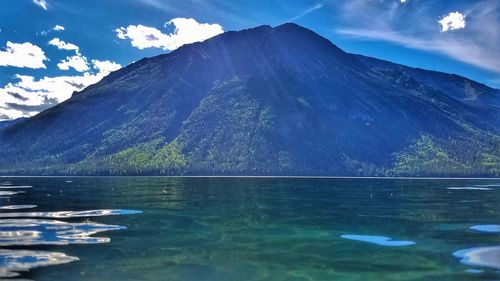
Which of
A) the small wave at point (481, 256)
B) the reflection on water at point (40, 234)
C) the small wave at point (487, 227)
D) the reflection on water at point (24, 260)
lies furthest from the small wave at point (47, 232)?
the small wave at point (487, 227)

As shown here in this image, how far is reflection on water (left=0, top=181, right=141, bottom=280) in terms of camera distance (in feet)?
123

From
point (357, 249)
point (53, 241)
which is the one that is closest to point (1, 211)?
point (53, 241)

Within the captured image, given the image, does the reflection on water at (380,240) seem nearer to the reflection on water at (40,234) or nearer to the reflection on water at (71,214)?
the reflection on water at (40,234)

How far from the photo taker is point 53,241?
47.8 m

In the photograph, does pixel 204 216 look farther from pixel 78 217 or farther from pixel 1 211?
pixel 1 211

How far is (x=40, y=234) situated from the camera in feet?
170

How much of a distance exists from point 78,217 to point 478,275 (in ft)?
174

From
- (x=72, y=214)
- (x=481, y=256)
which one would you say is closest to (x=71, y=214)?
(x=72, y=214)

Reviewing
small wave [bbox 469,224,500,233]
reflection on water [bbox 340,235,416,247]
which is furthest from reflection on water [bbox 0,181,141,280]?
small wave [bbox 469,224,500,233]

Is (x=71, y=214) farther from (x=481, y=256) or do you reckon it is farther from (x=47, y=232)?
(x=481, y=256)

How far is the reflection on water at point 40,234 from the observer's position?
37.6 m

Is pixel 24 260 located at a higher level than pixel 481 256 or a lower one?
higher

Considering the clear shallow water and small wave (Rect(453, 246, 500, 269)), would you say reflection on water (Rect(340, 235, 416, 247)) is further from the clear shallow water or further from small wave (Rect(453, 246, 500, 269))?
small wave (Rect(453, 246, 500, 269))

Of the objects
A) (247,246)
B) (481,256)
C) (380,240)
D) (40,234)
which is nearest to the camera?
(481,256)
